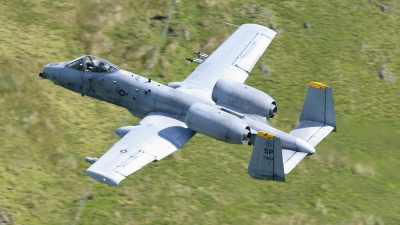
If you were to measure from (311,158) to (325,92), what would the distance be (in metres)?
8.88

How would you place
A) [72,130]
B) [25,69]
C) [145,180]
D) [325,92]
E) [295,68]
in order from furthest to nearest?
1. [295,68]
2. [25,69]
3. [72,130]
4. [145,180]
5. [325,92]

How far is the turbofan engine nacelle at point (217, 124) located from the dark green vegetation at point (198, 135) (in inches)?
207

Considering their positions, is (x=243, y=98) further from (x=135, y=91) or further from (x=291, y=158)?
(x=135, y=91)

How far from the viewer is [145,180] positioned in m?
38.8

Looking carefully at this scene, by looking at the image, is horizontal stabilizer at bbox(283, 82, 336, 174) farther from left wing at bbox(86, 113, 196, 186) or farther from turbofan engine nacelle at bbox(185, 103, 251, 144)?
left wing at bbox(86, 113, 196, 186)

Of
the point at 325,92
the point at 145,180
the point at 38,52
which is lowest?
the point at 145,180

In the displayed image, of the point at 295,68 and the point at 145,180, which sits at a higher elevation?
the point at 295,68

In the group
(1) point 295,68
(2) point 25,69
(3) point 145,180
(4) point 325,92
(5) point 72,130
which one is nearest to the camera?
(4) point 325,92

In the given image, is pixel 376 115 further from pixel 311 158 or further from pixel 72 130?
pixel 72 130

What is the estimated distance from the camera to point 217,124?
33938 millimetres

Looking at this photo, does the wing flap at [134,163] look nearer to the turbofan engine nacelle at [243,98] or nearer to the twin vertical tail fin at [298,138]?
the twin vertical tail fin at [298,138]

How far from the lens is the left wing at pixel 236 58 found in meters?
39.4

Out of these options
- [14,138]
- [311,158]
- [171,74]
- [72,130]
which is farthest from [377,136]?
[14,138]

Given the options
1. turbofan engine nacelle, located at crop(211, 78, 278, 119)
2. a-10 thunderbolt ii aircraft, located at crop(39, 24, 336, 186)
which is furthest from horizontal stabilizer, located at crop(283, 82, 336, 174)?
turbofan engine nacelle, located at crop(211, 78, 278, 119)
